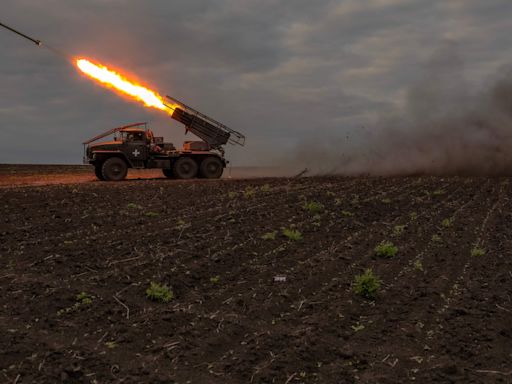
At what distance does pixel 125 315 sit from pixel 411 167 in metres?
27.2

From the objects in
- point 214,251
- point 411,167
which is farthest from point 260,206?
point 411,167

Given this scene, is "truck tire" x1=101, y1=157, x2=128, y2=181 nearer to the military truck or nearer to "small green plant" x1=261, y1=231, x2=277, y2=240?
the military truck

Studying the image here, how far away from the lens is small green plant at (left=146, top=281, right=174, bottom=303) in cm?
784

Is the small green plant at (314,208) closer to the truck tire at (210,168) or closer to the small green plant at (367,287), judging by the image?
the small green plant at (367,287)

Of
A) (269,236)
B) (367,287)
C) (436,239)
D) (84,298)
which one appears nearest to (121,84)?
(269,236)

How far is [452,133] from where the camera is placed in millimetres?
31266

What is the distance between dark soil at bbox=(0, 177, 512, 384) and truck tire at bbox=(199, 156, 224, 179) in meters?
13.6

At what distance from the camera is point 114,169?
1050 inches

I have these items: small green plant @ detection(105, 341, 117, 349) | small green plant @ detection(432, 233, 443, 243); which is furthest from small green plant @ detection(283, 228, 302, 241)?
small green plant @ detection(105, 341, 117, 349)

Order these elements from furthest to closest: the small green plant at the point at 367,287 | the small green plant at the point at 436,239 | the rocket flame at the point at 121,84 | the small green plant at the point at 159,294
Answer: the rocket flame at the point at 121,84 → the small green plant at the point at 436,239 → the small green plant at the point at 367,287 → the small green plant at the point at 159,294

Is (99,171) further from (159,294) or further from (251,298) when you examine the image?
(251,298)

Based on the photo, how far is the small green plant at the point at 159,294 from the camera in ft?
25.7

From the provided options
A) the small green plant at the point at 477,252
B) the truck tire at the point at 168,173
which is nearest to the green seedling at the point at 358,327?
the small green plant at the point at 477,252

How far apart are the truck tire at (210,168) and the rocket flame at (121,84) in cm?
336
